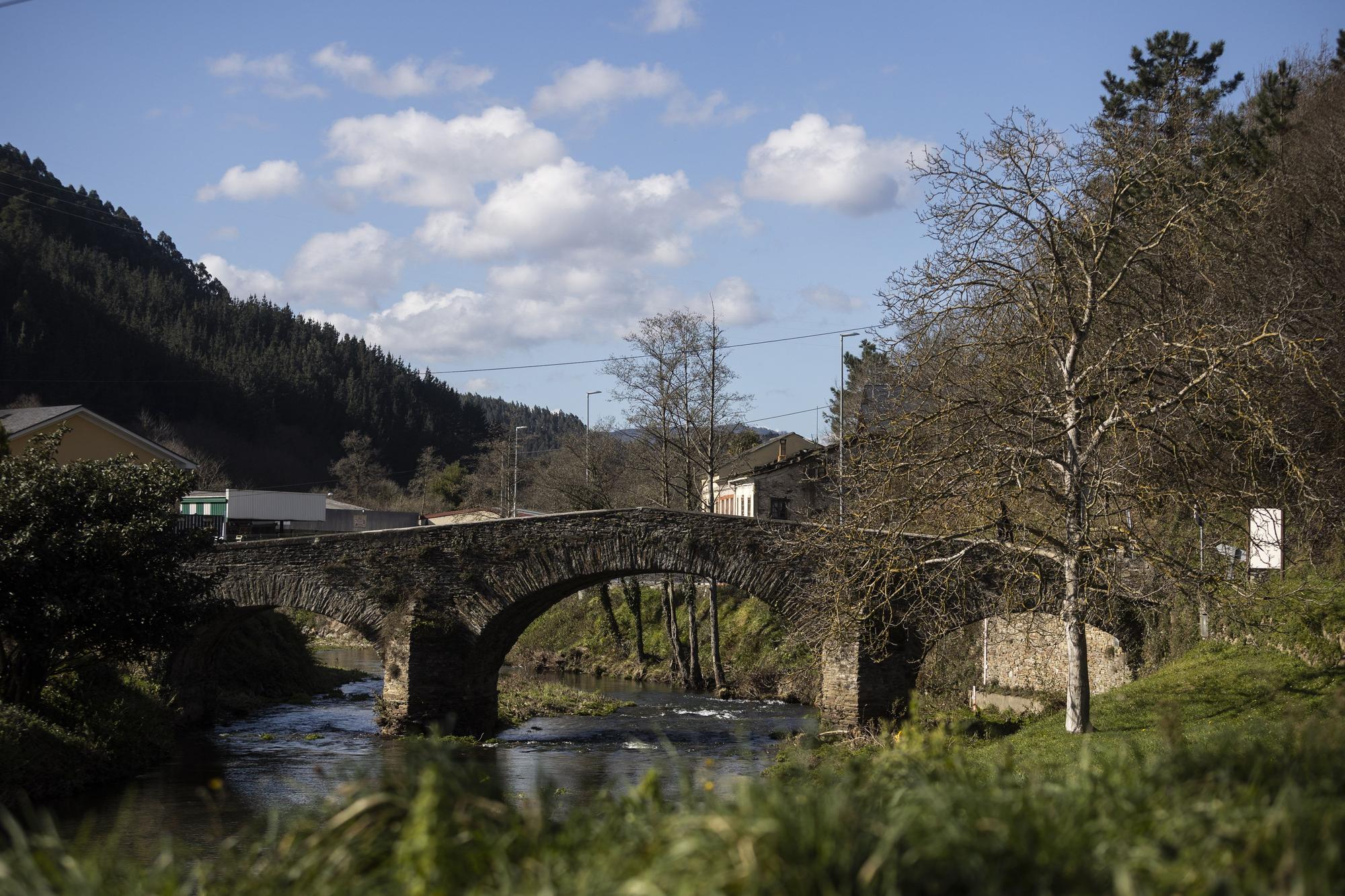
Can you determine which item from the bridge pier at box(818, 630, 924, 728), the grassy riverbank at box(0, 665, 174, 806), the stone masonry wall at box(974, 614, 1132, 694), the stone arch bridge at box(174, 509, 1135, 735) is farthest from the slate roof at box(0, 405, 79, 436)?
the stone masonry wall at box(974, 614, 1132, 694)

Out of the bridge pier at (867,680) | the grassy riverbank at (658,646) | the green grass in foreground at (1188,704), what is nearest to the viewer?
the green grass in foreground at (1188,704)

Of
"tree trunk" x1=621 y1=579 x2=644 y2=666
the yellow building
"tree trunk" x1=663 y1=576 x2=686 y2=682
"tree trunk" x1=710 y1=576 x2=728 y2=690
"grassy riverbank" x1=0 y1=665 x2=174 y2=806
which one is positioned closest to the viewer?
"grassy riverbank" x1=0 y1=665 x2=174 y2=806

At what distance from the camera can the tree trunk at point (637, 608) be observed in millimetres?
37188

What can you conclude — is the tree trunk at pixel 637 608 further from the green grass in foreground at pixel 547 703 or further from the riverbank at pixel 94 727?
the riverbank at pixel 94 727

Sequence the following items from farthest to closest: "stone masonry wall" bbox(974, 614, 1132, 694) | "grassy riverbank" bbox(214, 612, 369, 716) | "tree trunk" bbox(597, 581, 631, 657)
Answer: "tree trunk" bbox(597, 581, 631, 657)
"grassy riverbank" bbox(214, 612, 369, 716)
"stone masonry wall" bbox(974, 614, 1132, 694)

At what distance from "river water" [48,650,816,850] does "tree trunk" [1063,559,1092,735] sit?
12.7ft

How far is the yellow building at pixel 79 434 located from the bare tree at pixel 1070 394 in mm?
24083

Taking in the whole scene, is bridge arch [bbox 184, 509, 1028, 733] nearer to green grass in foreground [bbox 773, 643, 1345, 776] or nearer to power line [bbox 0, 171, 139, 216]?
green grass in foreground [bbox 773, 643, 1345, 776]

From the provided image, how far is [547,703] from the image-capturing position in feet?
91.1

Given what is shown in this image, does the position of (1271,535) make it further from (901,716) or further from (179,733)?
(179,733)

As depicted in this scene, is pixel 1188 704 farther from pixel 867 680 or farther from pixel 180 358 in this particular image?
pixel 180 358

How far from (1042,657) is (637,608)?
18225 mm

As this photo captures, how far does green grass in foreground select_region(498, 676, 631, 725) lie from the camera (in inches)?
1043

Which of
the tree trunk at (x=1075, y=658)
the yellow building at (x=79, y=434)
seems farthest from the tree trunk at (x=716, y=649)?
the tree trunk at (x=1075, y=658)
